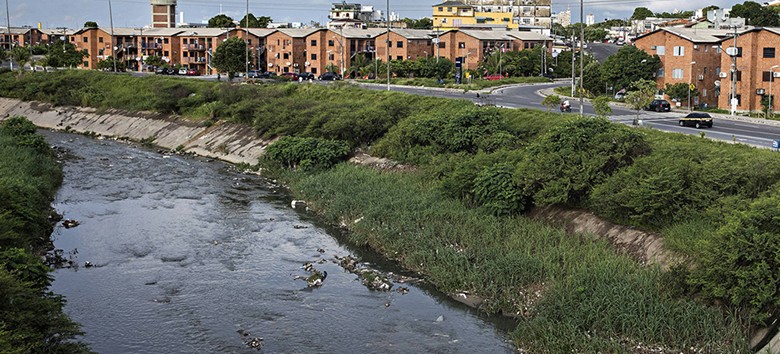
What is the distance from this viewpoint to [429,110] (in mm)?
60406

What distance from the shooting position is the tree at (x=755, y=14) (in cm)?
13561

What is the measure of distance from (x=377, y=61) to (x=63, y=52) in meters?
48.9

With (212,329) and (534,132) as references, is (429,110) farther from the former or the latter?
(212,329)

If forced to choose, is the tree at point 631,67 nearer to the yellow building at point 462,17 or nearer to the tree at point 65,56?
the tree at point 65,56

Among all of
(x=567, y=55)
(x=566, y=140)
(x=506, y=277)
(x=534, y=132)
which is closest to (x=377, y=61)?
(x=567, y=55)

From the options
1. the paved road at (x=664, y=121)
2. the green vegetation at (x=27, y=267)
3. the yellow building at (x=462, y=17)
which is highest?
the yellow building at (x=462, y=17)

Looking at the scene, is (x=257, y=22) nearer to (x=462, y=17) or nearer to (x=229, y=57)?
(x=462, y=17)

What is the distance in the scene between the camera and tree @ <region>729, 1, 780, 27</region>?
13561cm

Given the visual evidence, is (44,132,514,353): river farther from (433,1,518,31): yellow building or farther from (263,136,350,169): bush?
(433,1,518,31): yellow building

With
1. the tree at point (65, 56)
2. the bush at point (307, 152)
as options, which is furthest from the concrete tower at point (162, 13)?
the bush at point (307, 152)

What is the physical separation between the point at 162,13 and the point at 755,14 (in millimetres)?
119507

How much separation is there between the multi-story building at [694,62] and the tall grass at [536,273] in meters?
49.6

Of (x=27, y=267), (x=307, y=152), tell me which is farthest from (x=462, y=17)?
(x=27, y=267)

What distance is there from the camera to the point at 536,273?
103ft
